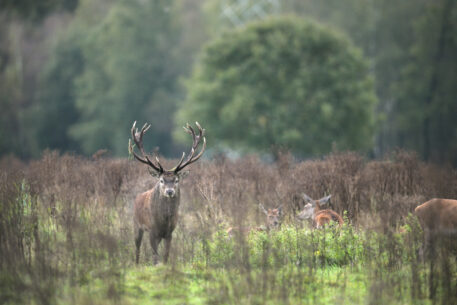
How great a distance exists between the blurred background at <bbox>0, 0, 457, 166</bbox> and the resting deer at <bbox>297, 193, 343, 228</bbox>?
19.6 metres

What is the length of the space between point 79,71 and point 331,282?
4057cm

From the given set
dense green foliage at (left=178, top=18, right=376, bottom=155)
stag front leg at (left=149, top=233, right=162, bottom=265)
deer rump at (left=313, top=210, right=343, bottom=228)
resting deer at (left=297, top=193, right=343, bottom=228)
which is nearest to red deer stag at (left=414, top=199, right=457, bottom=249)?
deer rump at (left=313, top=210, right=343, bottom=228)

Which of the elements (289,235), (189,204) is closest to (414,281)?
(289,235)

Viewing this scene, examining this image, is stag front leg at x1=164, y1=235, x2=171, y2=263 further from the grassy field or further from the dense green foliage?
the dense green foliage

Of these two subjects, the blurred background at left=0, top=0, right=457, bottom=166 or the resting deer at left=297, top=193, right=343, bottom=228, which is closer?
the resting deer at left=297, top=193, right=343, bottom=228

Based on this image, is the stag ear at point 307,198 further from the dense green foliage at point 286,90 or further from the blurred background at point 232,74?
the dense green foliage at point 286,90

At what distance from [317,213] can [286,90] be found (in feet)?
71.7

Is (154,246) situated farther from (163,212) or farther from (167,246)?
(163,212)

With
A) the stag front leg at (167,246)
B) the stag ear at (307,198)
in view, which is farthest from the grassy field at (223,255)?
the stag ear at (307,198)

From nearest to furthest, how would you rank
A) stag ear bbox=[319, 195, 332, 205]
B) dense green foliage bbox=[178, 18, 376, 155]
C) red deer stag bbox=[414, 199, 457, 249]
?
1. red deer stag bbox=[414, 199, 457, 249]
2. stag ear bbox=[319, 195, 332, 205]
3. dense green foliage bbox=[178, 18, 376, 155]

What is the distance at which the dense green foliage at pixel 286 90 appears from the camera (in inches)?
1277

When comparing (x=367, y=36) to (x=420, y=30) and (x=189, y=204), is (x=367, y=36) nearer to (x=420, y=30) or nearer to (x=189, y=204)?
→ (x=420, y=30)

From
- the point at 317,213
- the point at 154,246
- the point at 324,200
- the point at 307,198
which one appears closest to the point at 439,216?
the point at 317,213

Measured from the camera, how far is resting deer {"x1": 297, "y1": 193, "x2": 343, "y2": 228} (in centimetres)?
1105
